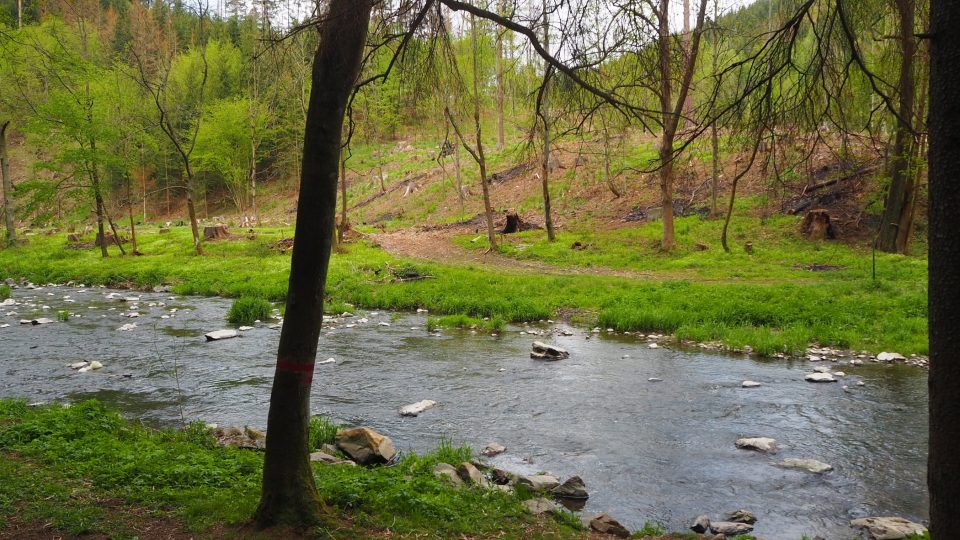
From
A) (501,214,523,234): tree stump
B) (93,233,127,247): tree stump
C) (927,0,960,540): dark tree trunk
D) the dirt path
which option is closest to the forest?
(927,0,960,540): dark tree trunk

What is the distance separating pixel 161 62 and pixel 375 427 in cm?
2667

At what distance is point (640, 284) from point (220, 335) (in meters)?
11.2

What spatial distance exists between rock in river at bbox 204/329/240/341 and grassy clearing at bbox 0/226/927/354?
353 centimetres

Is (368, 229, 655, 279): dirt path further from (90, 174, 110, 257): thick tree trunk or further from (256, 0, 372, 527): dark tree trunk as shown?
(256, 0, 372, 527): dark tree trunk

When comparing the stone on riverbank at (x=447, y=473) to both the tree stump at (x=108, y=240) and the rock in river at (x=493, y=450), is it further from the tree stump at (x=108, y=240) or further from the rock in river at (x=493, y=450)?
the tree stump at (x=108, y=240)

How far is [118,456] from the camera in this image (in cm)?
594

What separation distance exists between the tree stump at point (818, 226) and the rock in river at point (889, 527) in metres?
18.4

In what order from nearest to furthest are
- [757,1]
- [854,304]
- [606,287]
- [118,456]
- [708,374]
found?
1. [118,456]
2. [708,374]
3. [854,304]
4. [606,287]
5. [757,1]

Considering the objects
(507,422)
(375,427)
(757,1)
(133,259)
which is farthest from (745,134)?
(133,259)

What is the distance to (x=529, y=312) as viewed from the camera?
1639cm

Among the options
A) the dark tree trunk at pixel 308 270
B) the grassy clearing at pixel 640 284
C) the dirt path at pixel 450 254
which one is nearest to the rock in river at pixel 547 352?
the grassy clearing at pixel 640 284

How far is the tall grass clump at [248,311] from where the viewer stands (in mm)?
16469

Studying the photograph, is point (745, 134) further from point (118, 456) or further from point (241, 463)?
point (118, 456)

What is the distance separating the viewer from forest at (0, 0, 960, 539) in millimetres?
4355
